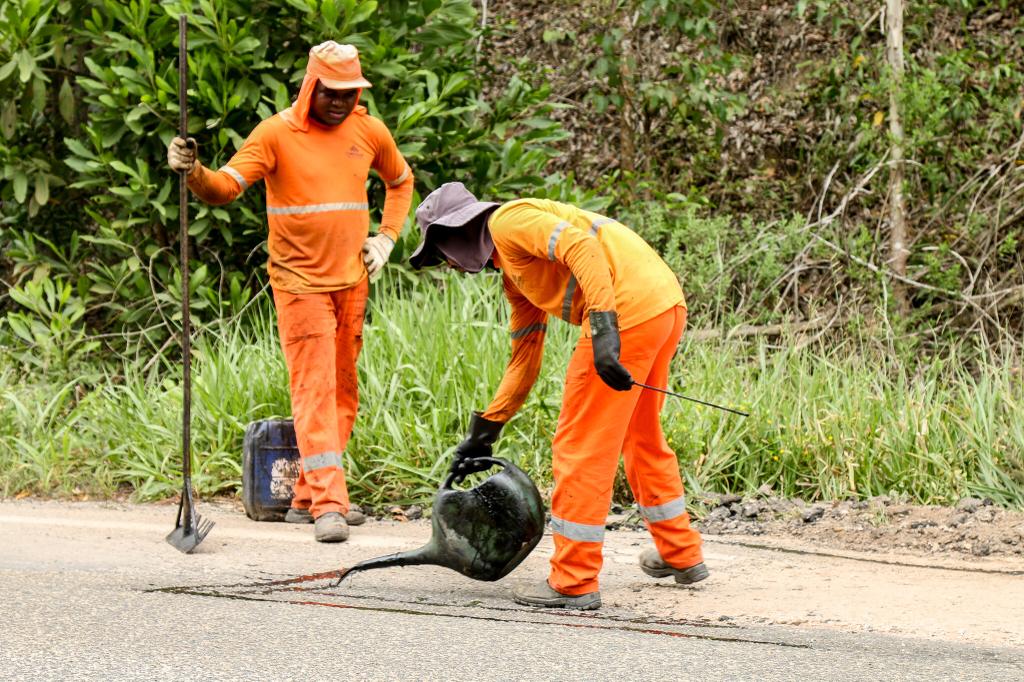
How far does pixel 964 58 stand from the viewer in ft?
34.2

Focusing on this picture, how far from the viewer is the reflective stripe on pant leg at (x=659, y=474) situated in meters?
5.27

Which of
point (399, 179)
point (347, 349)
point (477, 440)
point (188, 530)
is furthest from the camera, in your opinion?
point (399, 179)

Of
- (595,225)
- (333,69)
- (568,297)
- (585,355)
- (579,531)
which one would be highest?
(333,69)

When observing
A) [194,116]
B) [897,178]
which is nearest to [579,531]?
[194,116]

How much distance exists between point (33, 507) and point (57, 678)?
3.68 metres

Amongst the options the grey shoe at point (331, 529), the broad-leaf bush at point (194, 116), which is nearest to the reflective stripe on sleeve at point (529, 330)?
the grey shoe at point (331, 529)

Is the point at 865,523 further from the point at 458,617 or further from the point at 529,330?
the point at 458,617

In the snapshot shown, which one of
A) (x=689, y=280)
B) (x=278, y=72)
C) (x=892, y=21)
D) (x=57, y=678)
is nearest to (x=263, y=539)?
(x=57, y=678)

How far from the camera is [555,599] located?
5.08 m

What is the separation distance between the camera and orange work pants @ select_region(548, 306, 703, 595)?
4.97 metres

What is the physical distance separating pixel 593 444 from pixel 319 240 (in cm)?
226

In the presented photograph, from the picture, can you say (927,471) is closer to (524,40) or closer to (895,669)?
(895,669)

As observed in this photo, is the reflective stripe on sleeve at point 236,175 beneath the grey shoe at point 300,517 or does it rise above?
above

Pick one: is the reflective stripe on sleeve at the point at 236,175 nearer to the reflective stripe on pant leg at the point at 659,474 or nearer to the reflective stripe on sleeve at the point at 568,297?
the reflective stripe on sleeve at the point at 568,297
